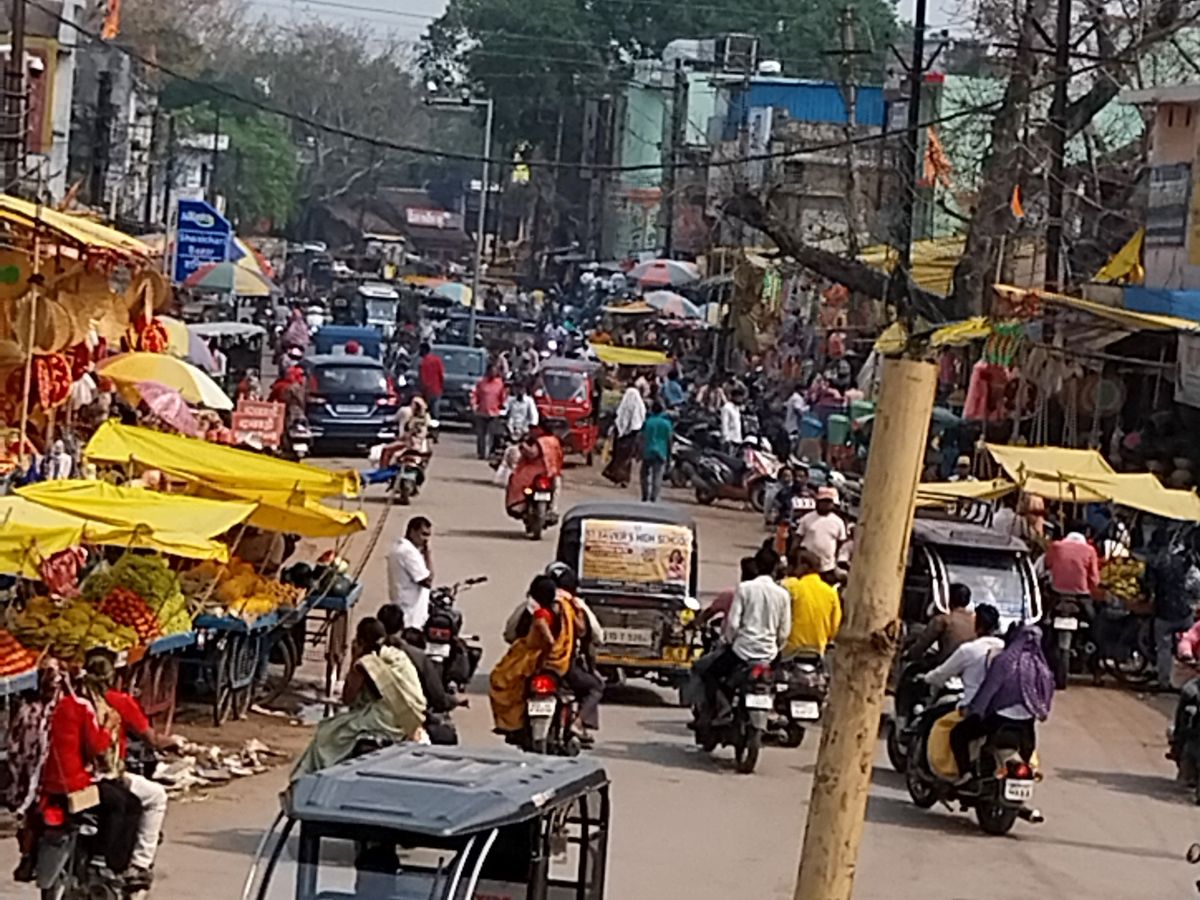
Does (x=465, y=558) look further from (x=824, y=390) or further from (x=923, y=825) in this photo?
(x=824, y=390)

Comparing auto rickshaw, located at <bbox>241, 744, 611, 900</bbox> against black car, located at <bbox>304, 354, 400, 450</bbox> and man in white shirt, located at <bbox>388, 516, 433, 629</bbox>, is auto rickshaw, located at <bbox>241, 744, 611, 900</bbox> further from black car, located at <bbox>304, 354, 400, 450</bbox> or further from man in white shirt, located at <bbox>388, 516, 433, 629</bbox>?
black car, located at <bbox>304, 354, 400, 450</bbox>

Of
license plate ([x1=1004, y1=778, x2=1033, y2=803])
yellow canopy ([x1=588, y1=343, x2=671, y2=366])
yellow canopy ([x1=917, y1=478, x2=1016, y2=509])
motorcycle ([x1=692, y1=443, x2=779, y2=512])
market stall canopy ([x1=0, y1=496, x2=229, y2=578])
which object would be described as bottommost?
motorcycle ([x1=692, y1=443, x2=779, y2=512])

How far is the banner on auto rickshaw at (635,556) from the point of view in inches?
787

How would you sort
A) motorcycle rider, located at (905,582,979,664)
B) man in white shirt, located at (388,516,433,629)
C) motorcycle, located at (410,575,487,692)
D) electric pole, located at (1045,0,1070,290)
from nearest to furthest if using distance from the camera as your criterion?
motorcycle rider, located at (905,582,979,664), motorcycle, located at (410,575,487,692), man in white shirt, located at (388,516,433,629), electric pole, located at (1045,0,1070,290)

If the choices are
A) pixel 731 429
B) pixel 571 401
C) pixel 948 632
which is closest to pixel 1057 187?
pixel 731 429

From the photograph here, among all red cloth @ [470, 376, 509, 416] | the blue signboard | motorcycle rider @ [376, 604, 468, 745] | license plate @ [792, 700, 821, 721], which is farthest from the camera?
red cloth @ [470, 376, 509, 416]

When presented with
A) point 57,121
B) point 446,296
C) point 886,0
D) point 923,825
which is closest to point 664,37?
point 886,0

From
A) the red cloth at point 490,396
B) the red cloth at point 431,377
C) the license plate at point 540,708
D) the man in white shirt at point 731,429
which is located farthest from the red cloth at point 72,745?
the red cloth at point 431,377

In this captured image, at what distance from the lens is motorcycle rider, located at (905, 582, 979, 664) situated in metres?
17.7

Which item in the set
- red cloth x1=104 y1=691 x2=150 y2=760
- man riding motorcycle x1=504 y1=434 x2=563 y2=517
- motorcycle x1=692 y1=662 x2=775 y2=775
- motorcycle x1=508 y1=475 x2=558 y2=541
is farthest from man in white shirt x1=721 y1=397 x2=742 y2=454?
red cloth x1=104 y1=691 x2=150 y2=760

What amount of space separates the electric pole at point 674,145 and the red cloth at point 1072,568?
4863cm

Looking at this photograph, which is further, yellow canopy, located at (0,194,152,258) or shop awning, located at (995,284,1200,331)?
shop awning, located at (995,284,1200,331)

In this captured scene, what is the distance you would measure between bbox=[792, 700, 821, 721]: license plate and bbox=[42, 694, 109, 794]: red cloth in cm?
754

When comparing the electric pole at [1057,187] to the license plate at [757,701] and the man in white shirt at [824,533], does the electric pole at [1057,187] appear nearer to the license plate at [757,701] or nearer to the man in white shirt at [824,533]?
the man in white shirt at [824,533]
